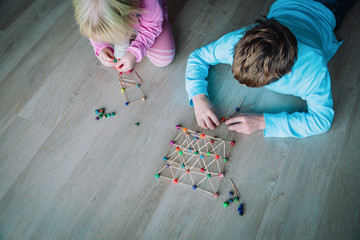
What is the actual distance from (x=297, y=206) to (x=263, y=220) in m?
0.21

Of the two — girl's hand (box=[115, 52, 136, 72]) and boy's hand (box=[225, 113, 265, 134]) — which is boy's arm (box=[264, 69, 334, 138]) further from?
girl's hand (box=[115, 52, 136, 72])

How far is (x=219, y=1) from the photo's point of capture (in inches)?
69.9

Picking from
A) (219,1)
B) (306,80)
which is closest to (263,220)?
(306,80)

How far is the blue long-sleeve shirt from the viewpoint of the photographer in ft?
3.82

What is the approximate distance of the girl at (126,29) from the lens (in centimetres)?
103

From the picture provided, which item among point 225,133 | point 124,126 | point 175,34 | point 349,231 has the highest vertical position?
point 175,34

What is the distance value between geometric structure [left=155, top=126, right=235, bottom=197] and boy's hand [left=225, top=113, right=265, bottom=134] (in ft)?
0.37

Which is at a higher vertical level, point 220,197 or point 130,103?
point 130,103

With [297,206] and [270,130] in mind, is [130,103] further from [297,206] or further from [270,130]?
[297,206]

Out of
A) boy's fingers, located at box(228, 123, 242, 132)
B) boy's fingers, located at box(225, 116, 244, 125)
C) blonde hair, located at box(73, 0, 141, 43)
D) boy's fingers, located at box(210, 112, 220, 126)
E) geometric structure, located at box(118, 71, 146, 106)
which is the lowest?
boy's fingers, located at box(228, 123, 242, 132)

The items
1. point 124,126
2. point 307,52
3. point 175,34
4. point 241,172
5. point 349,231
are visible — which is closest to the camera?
point 307,52

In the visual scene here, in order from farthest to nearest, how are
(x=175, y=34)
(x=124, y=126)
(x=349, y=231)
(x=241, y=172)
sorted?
(x=175, y=34) < (x=124, y=126) < (x=241, y=172) < (x=349, y=231)

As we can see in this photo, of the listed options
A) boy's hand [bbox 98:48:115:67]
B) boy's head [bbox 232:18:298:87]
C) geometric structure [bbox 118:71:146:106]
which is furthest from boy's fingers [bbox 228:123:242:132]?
boy's hand [bbox 98:48:115:67]

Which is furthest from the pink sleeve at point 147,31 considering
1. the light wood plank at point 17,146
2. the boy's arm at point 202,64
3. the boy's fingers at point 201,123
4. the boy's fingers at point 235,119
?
the light wood plank at point 17,146
